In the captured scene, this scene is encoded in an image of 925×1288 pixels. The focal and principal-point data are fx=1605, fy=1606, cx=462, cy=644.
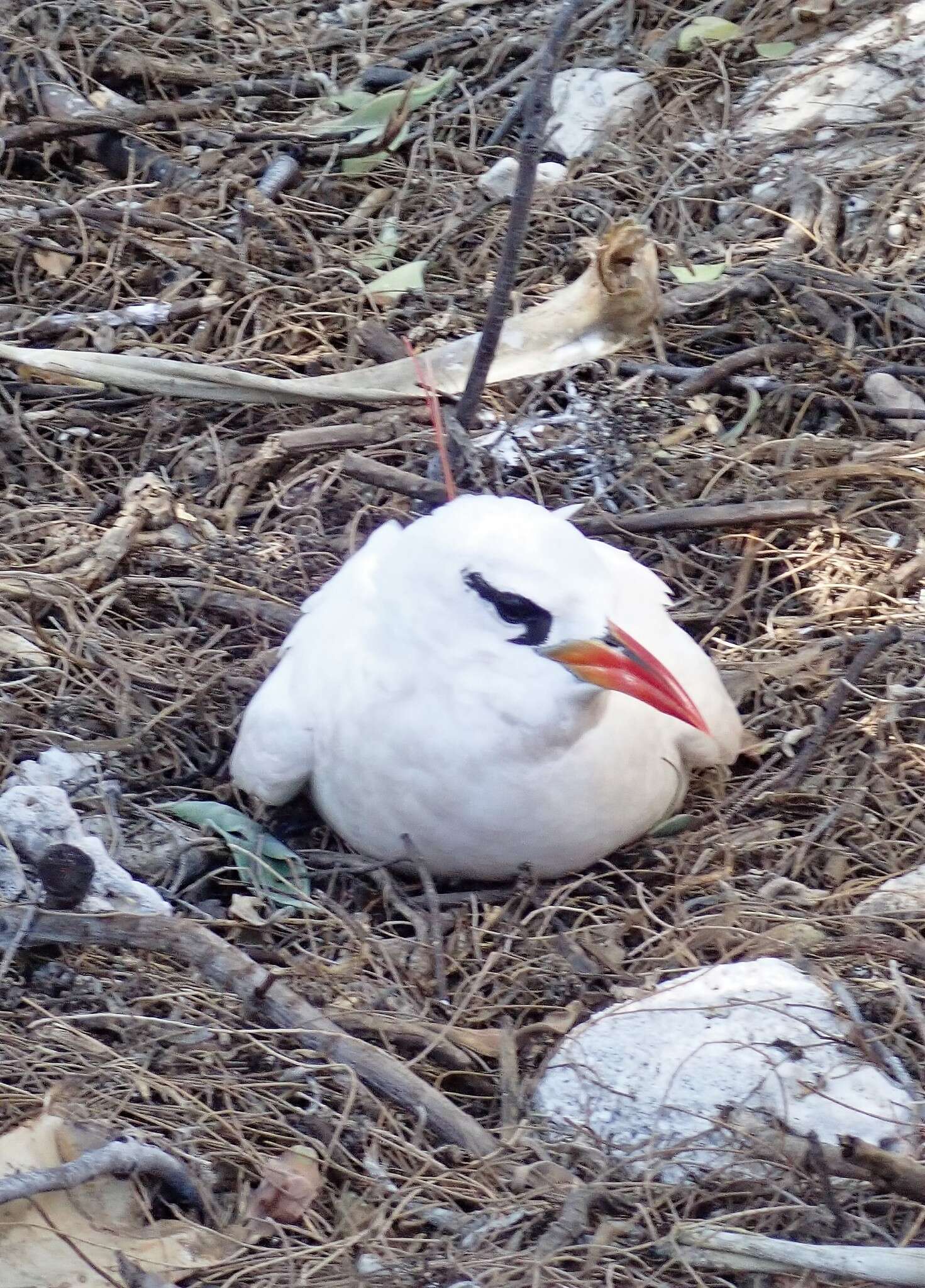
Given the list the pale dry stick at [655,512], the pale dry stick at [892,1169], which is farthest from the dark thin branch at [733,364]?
the pale dry stick at [892,1169]

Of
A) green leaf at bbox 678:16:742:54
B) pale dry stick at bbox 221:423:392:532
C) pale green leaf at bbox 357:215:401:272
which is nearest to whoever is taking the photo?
pale dry stick at bbox 221:423:392:532

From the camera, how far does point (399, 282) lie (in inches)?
194

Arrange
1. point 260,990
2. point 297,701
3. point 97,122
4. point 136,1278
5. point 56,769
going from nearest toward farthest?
point 136,1278
point 260,990
point 297,701
point 56,769
point 97,122

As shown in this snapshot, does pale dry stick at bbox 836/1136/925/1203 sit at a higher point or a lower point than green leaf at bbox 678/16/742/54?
lower

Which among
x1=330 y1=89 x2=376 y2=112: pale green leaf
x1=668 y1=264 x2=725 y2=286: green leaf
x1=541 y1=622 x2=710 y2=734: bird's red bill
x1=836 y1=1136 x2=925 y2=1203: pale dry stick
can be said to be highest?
x1=330 y1=89 x2=376 y2=112: pale green leaf

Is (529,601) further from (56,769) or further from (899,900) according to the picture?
(56,769)

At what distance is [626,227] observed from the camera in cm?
429

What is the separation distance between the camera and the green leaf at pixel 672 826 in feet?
11.5

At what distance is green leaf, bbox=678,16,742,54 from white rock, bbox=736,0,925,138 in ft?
0.78

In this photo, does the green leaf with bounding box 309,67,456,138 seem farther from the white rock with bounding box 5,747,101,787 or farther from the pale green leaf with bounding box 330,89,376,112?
the white rock with bounding box 5,747,101,787

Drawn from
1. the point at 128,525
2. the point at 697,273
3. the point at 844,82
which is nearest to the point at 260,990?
the point at 128,525

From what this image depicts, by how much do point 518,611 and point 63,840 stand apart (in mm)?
1033

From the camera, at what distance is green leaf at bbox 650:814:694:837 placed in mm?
3512

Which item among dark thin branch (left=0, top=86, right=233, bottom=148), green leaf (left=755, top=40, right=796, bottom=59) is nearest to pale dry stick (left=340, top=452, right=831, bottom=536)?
dark thin branch (left=0, top=86, right=233, bottom=148)
